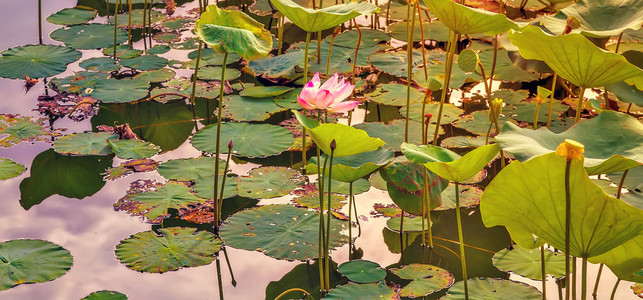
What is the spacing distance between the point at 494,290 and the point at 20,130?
2.54 meters

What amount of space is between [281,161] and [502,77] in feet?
5.34

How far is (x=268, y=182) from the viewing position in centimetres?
319

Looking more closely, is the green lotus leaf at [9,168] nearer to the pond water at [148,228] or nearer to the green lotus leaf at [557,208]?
the pond water at [148,228]

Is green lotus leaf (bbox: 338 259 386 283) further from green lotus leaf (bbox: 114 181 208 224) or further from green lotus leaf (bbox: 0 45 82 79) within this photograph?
green lotus leaf (bbox: 0 45 82 79)

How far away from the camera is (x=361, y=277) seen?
2.57 metres

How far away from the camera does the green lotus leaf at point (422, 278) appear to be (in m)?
2.49

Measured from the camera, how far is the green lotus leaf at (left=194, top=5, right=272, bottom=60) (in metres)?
2.54

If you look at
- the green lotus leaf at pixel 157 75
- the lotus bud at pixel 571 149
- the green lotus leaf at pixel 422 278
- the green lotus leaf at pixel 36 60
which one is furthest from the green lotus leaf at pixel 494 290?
the green lotus leaf at pixel 36 60

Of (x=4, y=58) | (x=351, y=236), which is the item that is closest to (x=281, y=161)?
(x=351, y=236)

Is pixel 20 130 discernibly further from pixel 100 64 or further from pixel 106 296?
pixel 106 296

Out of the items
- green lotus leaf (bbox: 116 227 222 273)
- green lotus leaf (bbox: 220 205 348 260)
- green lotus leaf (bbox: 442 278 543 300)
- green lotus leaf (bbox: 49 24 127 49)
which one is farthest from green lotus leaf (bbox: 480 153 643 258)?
green lotus leaf (bbox: 49 24 127 49)

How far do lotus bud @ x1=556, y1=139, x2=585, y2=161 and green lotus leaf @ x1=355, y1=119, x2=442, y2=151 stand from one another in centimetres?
176

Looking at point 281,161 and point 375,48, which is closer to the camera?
point 281,161

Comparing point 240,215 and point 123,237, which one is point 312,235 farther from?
point 123,237
